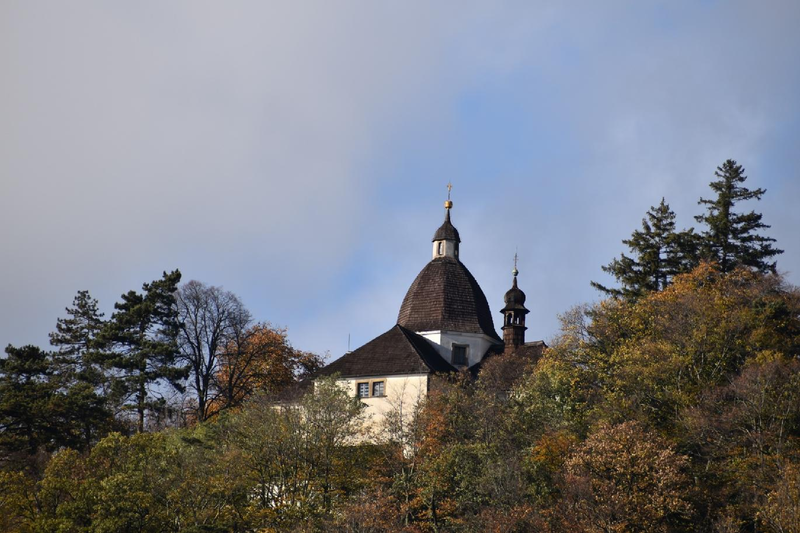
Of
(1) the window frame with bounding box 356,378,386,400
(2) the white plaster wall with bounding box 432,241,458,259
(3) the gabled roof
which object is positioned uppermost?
(2) the white plaster wall with bounding box 432,241,458,259

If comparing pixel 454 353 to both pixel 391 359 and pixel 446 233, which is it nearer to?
pixel 391 359

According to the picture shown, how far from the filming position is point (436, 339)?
204 ft

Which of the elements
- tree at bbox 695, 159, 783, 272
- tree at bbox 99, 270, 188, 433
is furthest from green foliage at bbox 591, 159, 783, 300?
tree at bbox 99, 270, 188, 433

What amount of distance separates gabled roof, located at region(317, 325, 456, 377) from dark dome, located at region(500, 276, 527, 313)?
652 centimetres

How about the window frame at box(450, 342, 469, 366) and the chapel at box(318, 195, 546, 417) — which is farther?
the window frame at box(450, 342, 469, 366)

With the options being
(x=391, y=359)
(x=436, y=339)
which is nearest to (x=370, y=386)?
(x=391, y=359)

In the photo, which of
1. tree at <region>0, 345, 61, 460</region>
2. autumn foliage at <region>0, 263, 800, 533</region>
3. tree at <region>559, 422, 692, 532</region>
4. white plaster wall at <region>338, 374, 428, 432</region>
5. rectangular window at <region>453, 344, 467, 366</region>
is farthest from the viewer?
rectangular window at <region>453, 344, 467, 366</region>

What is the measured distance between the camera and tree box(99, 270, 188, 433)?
61938 mm

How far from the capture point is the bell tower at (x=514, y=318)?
63.4 m

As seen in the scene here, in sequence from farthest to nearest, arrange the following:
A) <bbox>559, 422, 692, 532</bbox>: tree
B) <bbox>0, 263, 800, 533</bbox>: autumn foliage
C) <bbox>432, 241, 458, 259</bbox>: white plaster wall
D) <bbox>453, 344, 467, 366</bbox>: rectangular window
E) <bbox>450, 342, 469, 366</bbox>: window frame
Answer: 1. <bbox>432, 241, 458, 259</bbox>: white plaster wall
2. <bbox>453, 344, 467, 366</bbox>: rectangular window
3. <bbox>450, 342, 469, 366</bbox>: window frame
4. <bbox>0, 263, 800, 533</bbox>: autumn foliage
5. <bbox>559, 422, 692, 532</bbox>: tree

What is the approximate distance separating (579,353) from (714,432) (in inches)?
318

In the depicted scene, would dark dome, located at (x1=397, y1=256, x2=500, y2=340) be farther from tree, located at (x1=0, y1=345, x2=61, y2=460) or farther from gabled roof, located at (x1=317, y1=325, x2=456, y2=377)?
tree, located at (x1=0, y1=345, x2=61, y2=460)

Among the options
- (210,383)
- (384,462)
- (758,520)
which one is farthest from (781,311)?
(210,383)

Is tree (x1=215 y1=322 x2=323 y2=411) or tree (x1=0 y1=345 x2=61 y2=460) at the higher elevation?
tree (x1=215 y1=322 x2=323 y2=411)
